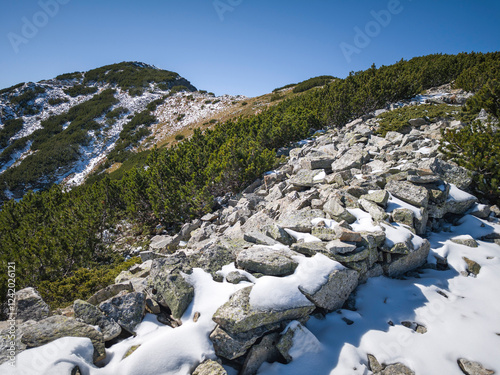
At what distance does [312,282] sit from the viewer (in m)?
3.49

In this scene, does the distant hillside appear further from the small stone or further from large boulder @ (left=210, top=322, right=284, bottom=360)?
the small stone

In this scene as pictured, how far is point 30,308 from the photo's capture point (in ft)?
10.7

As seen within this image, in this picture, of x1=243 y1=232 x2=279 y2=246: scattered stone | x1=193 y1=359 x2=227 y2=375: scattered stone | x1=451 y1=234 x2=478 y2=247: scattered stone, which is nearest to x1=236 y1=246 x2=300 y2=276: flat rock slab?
x1=243 y1=232 x2=279 y2=246: scattered stone

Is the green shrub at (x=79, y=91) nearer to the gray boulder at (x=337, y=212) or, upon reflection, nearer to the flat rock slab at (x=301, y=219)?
the flat rock slab at (x=301, y=219)

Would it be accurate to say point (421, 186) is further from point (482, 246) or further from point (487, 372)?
point (487, 372)

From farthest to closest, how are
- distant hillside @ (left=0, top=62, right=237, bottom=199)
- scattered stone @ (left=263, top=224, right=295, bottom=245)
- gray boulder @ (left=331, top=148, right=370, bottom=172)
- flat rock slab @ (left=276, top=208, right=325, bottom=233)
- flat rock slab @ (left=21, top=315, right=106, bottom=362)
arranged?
distant hillside @ (left=0, top=62, right=237, bottom=199)
gray boulder @ (left=331, top=148, right=370, bottom=172)
flat rock slab @ (left=276, top=208, right=325, bottom=233)
scattered stone @ (left=263, top=224, right=295, bottom=245)
flat rock slab @ (left=21, top=315, right=106, bottom=362)

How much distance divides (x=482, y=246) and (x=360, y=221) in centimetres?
274

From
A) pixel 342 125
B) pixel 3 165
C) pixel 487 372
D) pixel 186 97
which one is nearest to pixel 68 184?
pixel 3 165

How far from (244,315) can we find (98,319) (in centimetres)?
195

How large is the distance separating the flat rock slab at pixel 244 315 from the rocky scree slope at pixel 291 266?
14 millimetres

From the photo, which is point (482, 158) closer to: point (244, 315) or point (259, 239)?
point (259, 239)

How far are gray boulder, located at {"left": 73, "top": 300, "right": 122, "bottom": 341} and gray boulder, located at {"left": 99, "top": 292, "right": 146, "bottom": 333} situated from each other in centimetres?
7

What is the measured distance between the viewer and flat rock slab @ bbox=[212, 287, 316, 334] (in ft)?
9.27

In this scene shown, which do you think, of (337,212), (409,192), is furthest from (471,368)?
(409,192)
